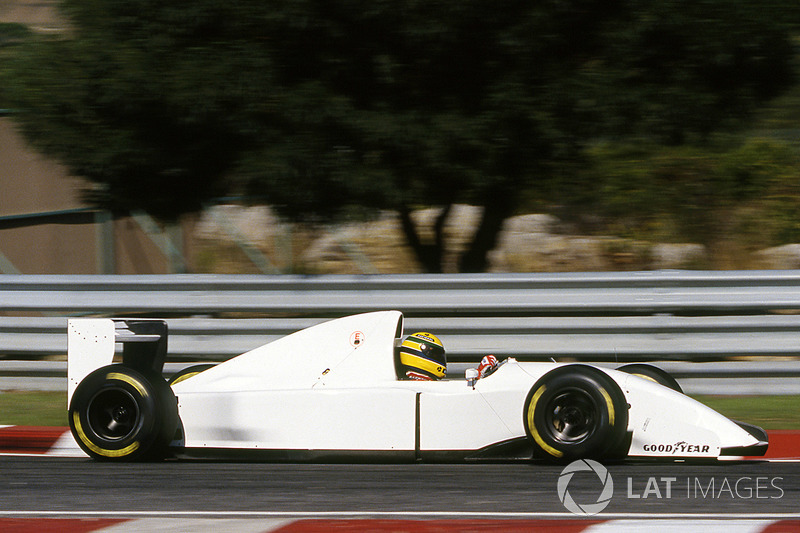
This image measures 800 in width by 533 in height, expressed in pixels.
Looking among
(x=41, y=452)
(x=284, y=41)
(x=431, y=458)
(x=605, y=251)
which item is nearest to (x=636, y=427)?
(x=431, y=458)

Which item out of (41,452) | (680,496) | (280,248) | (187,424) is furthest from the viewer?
(280,248)

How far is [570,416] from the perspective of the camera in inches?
214

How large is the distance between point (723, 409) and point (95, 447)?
427cm

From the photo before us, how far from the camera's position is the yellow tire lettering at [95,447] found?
231 inches

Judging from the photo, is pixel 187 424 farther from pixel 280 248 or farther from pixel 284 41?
pixel 280 248

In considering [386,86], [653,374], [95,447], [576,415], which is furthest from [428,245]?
[576,415]

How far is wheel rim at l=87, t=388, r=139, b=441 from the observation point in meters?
5.87

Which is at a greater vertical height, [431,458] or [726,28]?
[726,28]

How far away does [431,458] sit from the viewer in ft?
18.8

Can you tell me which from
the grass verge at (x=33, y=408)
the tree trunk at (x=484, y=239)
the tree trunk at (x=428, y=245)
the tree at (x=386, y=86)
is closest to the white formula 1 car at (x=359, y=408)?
the grass verge at (x=33, y=408)

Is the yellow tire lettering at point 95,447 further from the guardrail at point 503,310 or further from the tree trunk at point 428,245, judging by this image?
the tree trunk at point 428,245

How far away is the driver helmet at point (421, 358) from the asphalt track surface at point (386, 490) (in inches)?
20.4

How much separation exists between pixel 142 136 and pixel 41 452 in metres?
4.11

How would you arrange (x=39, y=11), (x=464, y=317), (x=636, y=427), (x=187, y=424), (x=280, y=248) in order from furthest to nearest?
(x=39, y=11)
(x=280, y=248)
(x=464, y=317)
(x=187, y=424)
(x=636, y=427)
